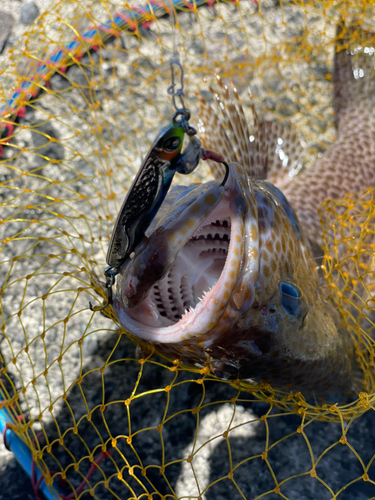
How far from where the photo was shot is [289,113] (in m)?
4.24

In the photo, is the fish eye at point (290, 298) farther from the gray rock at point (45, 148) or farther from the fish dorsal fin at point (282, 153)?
the gray rock at point (45, 148)

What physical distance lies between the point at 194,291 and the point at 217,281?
0.55 meters

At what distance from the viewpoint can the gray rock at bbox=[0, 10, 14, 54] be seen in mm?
4121

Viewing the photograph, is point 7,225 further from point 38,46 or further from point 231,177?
point 231,177

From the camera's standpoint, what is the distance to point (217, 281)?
1667 millimetres

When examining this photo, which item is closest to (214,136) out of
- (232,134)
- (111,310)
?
(232,134)

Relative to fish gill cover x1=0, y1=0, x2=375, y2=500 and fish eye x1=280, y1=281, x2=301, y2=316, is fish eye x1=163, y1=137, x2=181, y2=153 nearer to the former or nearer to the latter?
fish eye x1=280, y1=281, x2=301, y2=316

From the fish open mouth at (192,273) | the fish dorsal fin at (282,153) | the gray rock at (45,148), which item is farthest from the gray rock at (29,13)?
the fish open mouth at (192,273)

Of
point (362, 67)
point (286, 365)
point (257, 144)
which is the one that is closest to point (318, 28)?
point (362, 67)

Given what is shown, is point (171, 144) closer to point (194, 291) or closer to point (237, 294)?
point (237, 294)

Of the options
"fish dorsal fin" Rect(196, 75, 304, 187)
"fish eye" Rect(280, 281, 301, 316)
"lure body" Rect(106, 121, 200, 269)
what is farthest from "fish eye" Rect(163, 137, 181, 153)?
"fish dorsal fin" Rect(196, 75, 304, 187)

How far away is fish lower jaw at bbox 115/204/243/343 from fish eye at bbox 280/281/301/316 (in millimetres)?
Result: 284

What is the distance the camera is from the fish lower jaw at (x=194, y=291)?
156 cm

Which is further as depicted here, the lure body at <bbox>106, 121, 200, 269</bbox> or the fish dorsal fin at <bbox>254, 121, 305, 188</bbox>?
the fish dorsal fin at <bbox>254, 121, 305, 188</bbox>
